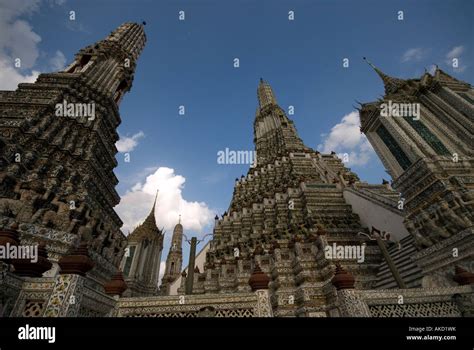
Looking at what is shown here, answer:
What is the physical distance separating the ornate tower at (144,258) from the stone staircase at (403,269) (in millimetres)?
22300

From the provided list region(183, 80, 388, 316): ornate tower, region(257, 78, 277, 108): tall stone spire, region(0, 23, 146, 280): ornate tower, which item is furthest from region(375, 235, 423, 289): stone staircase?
region(257, 78, 277, 108): tall stone spire

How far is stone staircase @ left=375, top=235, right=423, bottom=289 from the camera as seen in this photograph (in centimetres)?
894

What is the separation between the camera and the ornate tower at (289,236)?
37.8 feet

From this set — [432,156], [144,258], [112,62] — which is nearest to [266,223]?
[432,156]

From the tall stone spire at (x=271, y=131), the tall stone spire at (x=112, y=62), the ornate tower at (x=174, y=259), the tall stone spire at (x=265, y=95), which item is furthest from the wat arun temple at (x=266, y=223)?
the tall stone spire at (x=265, y=95)

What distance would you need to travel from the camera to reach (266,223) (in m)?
18.6

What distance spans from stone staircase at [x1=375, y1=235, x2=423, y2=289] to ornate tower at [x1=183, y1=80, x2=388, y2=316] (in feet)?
1.91

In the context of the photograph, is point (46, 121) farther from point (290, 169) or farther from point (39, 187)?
point (290, 169)

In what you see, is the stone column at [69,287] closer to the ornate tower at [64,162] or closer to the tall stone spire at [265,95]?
the ornate tower at [64,162]

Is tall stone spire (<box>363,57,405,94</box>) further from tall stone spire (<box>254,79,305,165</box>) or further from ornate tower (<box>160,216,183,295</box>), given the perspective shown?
ornate tower (<box>160,216,183,295</box>)

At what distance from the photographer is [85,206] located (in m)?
10.6
